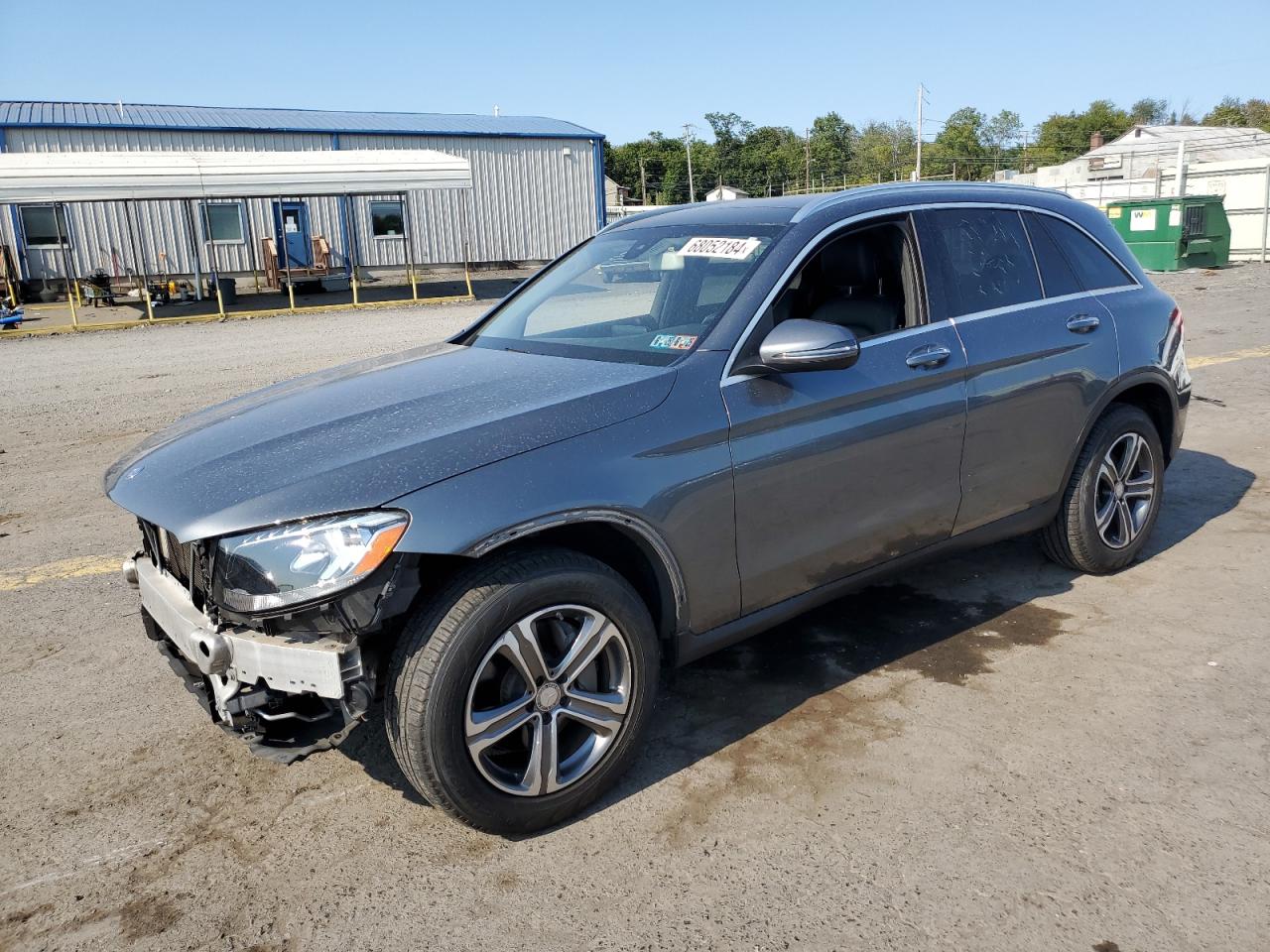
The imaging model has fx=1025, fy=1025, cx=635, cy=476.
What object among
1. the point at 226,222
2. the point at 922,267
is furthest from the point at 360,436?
the point at 226,222

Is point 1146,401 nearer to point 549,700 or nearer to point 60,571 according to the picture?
point 549,700

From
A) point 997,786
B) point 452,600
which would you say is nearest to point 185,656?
point 452,600

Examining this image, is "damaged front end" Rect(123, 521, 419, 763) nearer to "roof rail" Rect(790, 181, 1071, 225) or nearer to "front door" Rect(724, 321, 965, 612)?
"front door" Rect(724, 321, 965, 612)

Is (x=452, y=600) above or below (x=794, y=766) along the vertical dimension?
above

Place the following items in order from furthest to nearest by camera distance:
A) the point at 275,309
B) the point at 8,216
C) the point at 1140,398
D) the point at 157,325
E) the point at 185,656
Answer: the point at 8,216, the point at 275,309, the point at 157,325, the point at 1140,398, the point at 185,656

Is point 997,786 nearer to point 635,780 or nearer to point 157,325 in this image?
point 635,780

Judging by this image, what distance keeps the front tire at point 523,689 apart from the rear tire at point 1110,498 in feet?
8.11

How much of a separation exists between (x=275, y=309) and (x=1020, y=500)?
21.6 m

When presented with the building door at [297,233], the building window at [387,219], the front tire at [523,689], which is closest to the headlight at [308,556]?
the front tire at [523,689]

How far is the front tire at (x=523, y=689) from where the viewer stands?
2.69 meters

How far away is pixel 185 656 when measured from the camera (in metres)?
2.93

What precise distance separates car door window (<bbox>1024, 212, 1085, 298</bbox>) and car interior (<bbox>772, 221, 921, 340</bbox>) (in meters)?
0.84

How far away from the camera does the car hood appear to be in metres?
2.71

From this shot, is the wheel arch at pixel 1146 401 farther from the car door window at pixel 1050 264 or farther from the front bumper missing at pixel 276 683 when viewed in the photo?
the front bumper missing at pixel 276 683
